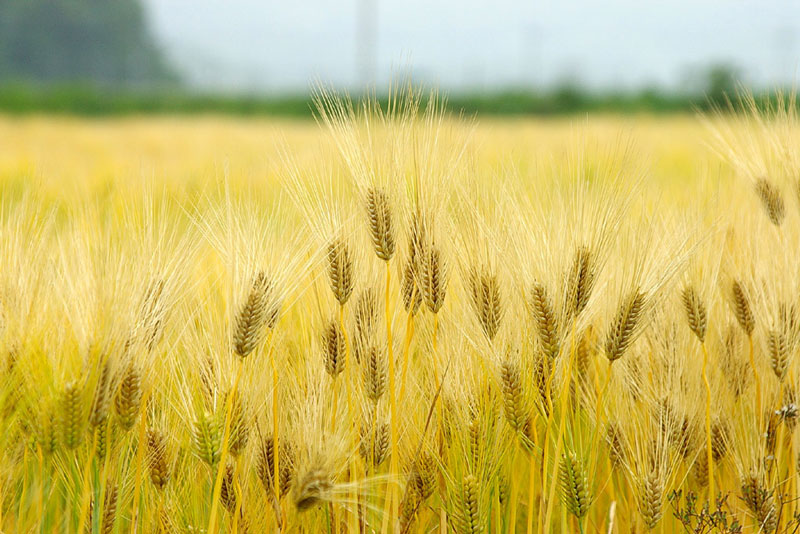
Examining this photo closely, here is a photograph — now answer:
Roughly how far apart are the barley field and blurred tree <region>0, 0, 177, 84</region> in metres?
25.8

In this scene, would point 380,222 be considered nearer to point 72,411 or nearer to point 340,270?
point 340,270

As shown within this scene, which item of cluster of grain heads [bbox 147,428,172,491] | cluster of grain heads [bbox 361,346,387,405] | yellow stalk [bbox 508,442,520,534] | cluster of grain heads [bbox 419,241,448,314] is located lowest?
yellow stalk [bbox 508,442,520,534]

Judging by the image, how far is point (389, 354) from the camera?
86 centimetres

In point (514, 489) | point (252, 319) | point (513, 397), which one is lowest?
point (514, 489)

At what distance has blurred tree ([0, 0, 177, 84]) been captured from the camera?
1014 inches

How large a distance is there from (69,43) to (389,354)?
30417mm

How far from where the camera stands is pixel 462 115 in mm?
943

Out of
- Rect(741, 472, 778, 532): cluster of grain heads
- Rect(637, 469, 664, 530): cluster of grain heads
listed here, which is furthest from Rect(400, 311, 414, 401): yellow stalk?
Rect(741, 472, 778, 532): cluster of grain heads

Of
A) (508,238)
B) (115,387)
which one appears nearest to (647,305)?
(508,238)

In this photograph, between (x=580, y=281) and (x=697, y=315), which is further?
(x=697, y=315)

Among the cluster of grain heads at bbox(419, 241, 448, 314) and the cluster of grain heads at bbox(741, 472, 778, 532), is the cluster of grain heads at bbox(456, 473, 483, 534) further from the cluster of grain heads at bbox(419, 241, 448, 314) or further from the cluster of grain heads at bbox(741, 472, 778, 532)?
the cluster of grain heads at bbox(741, 472, 778, 532)

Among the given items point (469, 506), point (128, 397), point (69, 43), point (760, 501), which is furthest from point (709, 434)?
point (69, 43)

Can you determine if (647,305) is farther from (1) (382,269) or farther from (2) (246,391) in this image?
(2) (246,391)

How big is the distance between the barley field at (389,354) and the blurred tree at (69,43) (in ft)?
84.7
